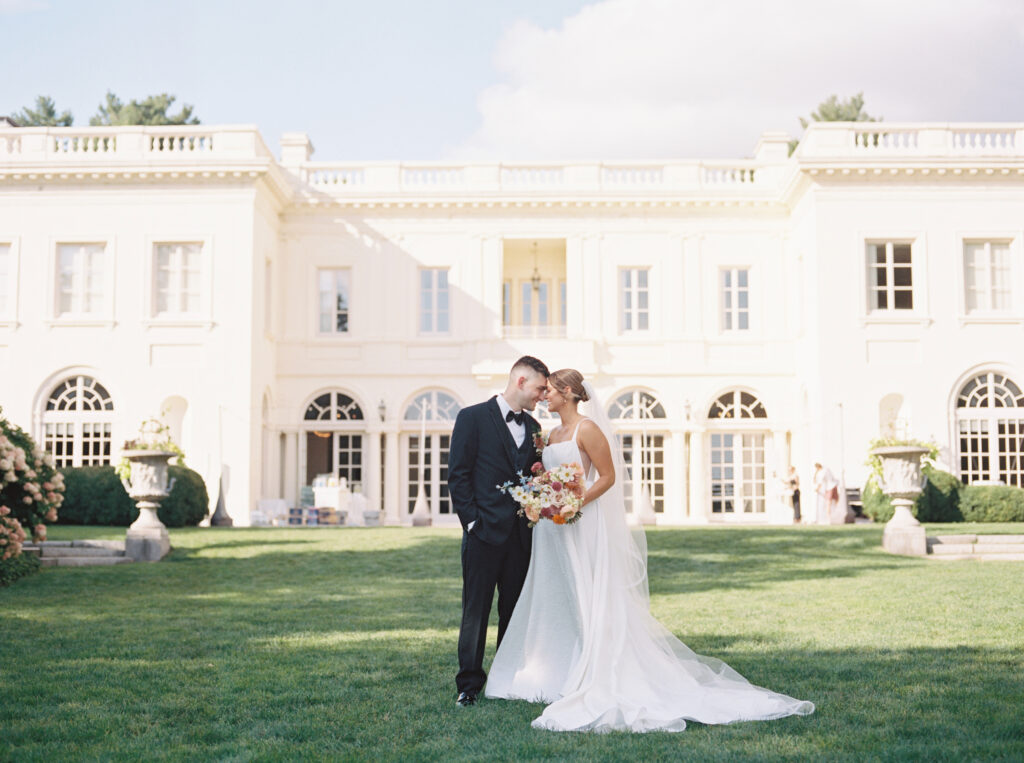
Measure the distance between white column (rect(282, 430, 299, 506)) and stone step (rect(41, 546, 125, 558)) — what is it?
12345mm

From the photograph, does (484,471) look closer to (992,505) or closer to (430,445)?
(992,505)

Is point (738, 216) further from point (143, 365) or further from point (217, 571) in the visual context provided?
point (217, 571)

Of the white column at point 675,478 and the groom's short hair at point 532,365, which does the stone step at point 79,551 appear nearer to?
the groom's short hair at point 532,365

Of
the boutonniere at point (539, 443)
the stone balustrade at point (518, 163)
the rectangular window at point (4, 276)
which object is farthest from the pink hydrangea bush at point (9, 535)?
the rectangular window at point (4, 276)

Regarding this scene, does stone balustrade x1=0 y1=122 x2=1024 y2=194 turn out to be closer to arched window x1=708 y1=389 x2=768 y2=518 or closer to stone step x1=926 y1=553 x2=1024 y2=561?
arched window x1=708 y1=389 x2=768 y2=518

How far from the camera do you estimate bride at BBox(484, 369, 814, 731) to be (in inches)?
231

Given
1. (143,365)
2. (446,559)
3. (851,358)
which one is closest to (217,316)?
(143,365)

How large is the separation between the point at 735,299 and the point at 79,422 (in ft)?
53.6

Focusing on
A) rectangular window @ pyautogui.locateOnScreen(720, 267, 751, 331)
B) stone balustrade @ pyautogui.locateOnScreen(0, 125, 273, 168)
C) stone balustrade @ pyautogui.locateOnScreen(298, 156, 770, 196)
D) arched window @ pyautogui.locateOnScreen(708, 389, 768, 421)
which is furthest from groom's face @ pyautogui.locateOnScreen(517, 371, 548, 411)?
rectangular window @ pyautogui.locateOnScreen(720, 267, 751, 331)

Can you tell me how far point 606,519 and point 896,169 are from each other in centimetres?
2143

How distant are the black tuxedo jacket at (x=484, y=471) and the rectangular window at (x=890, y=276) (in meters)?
21.2

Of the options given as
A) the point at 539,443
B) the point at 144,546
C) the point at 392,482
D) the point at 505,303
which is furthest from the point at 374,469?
the point at 539,443

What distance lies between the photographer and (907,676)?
666 cm

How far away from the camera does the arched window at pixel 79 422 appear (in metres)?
25.5
